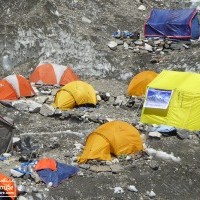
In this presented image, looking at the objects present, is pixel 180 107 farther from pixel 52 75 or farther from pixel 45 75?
pixel 45 75

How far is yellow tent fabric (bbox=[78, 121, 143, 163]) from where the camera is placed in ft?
55.2

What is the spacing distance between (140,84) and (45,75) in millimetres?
4221

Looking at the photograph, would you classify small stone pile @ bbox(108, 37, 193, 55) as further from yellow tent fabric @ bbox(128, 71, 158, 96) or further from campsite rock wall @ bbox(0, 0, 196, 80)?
yellow tent fabric @ bbox(128, 71, 158, 96)

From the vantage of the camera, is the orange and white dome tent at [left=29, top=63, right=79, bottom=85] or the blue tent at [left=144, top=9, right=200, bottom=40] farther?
the blue tent at [left=144, top=9, right=200, bottom=40]

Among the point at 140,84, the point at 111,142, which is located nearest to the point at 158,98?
the point at 140,84

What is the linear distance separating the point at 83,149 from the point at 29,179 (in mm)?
2717

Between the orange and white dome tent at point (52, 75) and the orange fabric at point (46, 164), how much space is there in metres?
8.42

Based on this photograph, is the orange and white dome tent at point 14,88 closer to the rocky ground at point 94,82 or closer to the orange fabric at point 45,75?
the rocky ground at point 94,82

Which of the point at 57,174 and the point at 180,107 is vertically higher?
the point at 180,107

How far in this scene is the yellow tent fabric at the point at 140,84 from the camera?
75.4 feet

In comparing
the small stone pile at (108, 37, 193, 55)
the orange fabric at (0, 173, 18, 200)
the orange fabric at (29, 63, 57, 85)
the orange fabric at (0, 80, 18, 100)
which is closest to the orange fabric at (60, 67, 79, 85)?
the orange fabric at (29, 63, 57, 85)

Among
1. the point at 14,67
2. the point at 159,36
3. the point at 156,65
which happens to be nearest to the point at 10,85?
the point at 14,67

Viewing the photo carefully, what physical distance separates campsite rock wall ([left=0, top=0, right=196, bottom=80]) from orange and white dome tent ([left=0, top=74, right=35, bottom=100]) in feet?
7.82

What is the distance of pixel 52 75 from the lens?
78.4 ft
